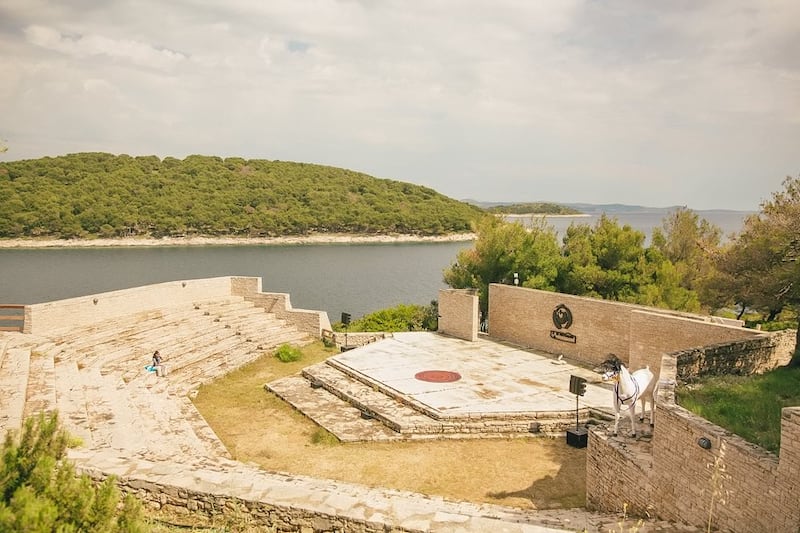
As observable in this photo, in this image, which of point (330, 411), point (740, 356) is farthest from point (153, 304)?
point (740, 356)

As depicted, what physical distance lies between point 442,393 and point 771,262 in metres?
8.84

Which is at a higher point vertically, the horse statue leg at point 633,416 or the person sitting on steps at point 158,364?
the horse statue leg at point 633,416

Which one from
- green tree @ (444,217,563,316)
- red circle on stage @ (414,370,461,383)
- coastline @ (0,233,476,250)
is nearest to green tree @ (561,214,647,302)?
green tree @ (444,217,563,316)

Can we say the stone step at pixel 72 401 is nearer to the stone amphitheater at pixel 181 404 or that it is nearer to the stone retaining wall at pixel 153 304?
the stone amphitheater at pixel 181 404

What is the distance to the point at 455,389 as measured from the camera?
43.9 feet

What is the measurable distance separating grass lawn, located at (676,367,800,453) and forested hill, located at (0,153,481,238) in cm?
7354

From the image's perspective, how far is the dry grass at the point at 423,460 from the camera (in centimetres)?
916

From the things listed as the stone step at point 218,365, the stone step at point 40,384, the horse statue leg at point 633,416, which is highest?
the horse statue leg at point 633,416

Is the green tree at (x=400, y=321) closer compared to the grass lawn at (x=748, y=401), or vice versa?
the grass lawn at (x=748, y=401)

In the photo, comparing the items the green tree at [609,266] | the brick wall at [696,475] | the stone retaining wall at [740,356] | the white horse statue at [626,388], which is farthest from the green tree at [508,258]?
the brick wall at [696,475]

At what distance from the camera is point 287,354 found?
57.7 ft

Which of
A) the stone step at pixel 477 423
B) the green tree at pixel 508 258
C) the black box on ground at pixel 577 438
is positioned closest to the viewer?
the black box on ground at pixel 577 438

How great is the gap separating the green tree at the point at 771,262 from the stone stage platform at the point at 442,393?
444 centimetres

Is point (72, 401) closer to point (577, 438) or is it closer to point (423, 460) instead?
point (423, 460)
